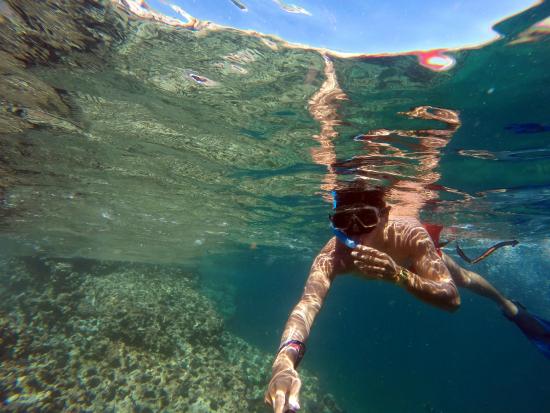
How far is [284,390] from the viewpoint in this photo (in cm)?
243

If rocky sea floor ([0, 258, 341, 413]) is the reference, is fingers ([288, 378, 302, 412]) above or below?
above

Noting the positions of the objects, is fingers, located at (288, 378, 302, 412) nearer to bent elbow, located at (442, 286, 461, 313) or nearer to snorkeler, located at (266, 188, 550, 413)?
snorkeler, located at (266, 188, 550, 413)

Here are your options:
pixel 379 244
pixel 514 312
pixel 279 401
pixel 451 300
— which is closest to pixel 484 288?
pixel 514 312

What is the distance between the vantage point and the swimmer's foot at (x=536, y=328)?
8.32m

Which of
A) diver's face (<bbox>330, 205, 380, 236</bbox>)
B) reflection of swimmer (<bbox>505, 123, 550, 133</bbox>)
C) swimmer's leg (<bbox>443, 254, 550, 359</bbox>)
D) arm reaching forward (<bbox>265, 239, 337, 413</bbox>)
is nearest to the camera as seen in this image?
arm reaching forward (<bbox>265, 239, 337, 413</bbox>)

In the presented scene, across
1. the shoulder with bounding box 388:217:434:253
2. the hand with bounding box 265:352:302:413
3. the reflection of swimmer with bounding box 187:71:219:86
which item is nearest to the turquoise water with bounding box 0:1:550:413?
the reflection of swimmer with bounding box 187:71:219:86

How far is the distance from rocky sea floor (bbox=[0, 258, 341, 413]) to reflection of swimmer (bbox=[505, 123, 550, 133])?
14.9 meters

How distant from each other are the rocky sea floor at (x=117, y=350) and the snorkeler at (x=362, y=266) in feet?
37.9

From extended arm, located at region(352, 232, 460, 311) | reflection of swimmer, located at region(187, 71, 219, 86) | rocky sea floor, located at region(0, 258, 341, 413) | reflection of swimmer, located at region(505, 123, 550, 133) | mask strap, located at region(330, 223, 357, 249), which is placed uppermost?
reflection of swimmer, located at region(187, 71, 219, 86)

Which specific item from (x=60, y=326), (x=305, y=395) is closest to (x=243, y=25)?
(x=305, y=395)

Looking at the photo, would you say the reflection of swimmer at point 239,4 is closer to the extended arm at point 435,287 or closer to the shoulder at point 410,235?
the shoulder at point 410,235

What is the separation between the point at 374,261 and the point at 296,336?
4.00 feet

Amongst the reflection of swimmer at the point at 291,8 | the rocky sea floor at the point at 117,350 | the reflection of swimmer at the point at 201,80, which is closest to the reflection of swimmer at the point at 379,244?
the reflection of swimmer at the point at 291,8

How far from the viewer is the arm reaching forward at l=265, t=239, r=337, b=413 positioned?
241 cm
